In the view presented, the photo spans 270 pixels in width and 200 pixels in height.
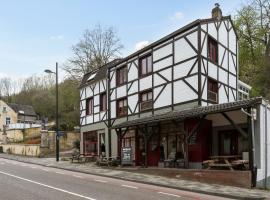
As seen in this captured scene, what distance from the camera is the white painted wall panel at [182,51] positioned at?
25.3 meters

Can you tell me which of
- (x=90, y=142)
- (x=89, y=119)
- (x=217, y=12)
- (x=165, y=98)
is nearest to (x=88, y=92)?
(x=89, y=119)

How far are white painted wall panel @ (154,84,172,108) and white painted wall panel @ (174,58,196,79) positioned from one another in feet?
3.35

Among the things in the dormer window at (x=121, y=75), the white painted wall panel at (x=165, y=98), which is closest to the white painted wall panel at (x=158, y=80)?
the white painted wall panel at (x=165, y=98)

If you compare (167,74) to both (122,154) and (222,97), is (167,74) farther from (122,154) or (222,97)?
(122,154)

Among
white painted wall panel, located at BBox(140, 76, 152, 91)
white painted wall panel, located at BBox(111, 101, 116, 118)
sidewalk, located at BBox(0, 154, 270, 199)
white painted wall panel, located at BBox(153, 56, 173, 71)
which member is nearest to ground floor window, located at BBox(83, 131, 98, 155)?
white painted wall panel, located at BBox(111, 101, 116, 118)

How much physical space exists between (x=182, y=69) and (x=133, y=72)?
590cm

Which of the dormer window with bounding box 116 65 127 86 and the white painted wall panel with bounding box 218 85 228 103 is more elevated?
the dormer window with bounding box 116 65 127 86

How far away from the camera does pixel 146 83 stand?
29094 millimetres

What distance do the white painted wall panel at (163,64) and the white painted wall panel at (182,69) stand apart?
695mm

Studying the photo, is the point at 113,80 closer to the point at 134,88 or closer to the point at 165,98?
the point at 134,88

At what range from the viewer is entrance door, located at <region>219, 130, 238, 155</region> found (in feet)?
79.2

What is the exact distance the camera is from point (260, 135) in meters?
19.7

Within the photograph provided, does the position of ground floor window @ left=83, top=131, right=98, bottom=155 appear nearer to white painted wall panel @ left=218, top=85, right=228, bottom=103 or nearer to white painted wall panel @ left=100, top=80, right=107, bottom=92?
white painted wall panel @ left=100, top=80, right=107, bottom=92

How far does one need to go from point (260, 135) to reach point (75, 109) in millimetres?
47429
